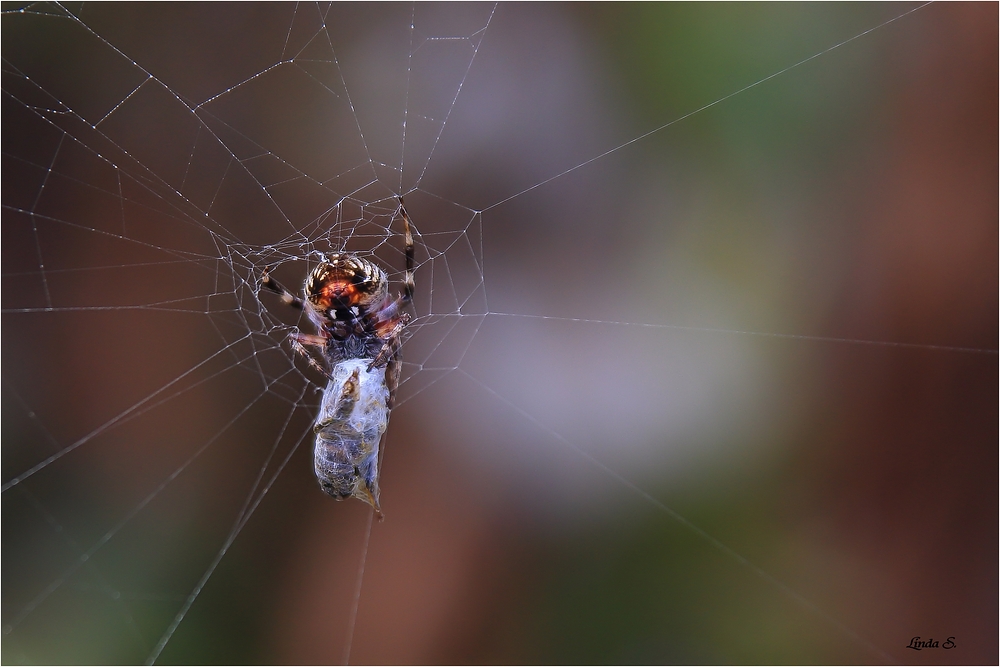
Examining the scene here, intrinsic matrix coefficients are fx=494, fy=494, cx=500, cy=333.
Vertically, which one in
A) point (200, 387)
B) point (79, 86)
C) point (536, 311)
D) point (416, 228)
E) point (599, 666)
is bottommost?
point (599, 666)

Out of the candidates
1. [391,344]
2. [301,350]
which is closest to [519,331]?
[391,344]

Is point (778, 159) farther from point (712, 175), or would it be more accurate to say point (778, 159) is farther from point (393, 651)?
point (393, 651)

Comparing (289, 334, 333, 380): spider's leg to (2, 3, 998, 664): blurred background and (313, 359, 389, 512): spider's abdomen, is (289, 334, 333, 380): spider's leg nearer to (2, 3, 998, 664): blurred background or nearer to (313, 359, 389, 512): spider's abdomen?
(313, 359, 389, 512): spider's abdomen

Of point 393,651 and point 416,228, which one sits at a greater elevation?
point 416,228

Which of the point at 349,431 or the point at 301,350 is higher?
the point at 301,350

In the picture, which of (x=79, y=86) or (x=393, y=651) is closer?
(x=79, y=86)

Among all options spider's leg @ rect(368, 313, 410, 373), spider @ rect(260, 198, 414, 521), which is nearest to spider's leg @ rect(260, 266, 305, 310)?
spider @ rect(260, 198, 414, 521)

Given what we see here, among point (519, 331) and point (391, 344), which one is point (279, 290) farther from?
point (519, 331)

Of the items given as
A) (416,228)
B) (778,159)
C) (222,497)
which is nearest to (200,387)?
(222,497)
